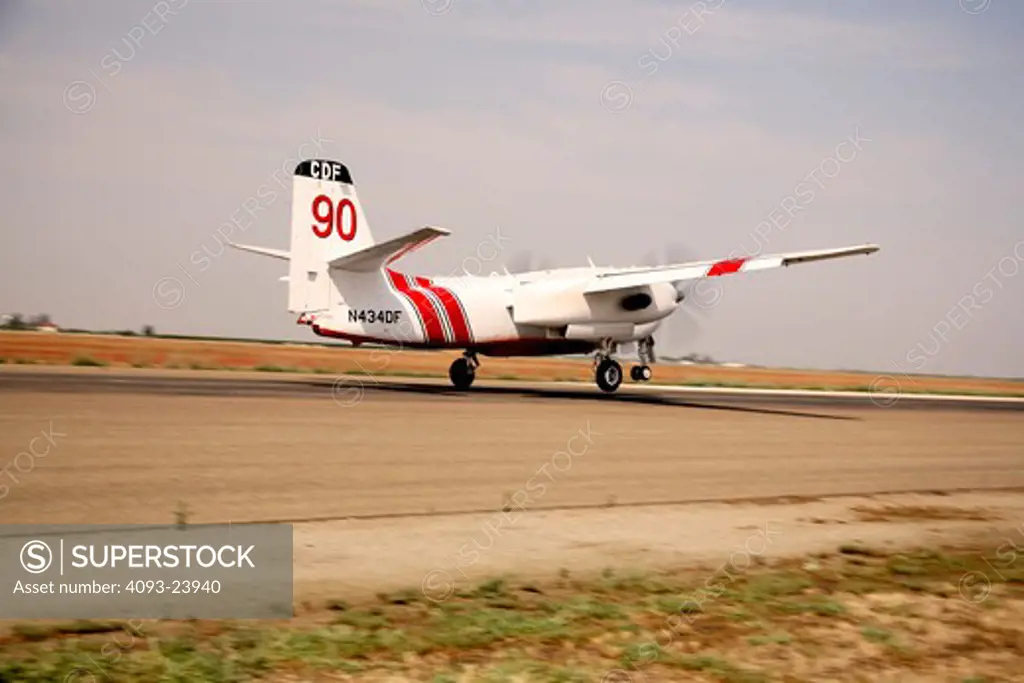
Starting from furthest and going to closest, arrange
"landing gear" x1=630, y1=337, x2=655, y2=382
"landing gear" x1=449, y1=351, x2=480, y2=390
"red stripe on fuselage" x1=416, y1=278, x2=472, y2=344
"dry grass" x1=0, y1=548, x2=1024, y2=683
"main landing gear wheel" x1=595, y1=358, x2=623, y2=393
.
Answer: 1. "landing gear" x1=630, y1=337, x2=655, y2=382
2. "main landing gear wheel" x1=595, y1=358, x2=623, y2=393
3. "landing gear" x1=449, y1=351, x2=480, y2=390
4. "red stripe on fuselage" x1=416, y1=278, x2=472, y2=344
5. "dry grass" x1=0, y1=548, x2=1024, y2=683

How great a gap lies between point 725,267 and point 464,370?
30.9 ft

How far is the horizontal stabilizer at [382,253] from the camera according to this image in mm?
30016

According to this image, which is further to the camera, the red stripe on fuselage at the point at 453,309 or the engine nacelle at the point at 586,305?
the engine nacelle at the point at 586,305

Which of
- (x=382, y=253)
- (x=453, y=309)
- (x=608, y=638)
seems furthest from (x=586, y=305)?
(x=608, y=638)

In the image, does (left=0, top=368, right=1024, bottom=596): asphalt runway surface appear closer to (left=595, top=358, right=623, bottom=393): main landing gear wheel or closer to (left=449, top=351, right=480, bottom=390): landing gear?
(left=449, top=351, right=480, bottom=390): landing gear

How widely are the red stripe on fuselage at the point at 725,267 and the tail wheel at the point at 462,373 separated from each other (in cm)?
868

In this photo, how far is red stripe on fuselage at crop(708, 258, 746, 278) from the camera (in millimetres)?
38406

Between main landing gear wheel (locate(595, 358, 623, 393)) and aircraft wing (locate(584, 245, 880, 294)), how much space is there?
8.59 feet

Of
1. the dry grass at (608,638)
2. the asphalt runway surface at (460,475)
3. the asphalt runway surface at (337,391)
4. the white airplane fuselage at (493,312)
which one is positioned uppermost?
the white airplane fuselage at (493,312)

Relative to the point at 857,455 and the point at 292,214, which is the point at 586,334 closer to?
the point at 292,214

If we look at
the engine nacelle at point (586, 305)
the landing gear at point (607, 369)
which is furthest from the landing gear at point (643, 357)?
the landing gear at point (607, 369)

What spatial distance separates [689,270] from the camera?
39.9 metres

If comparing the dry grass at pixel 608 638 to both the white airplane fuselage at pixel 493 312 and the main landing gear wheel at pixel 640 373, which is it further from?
the main landing gear wheel at pixel 640 373

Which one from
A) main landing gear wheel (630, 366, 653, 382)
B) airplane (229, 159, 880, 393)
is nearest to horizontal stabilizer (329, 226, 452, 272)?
airplane (229, 159, 880, 393)
